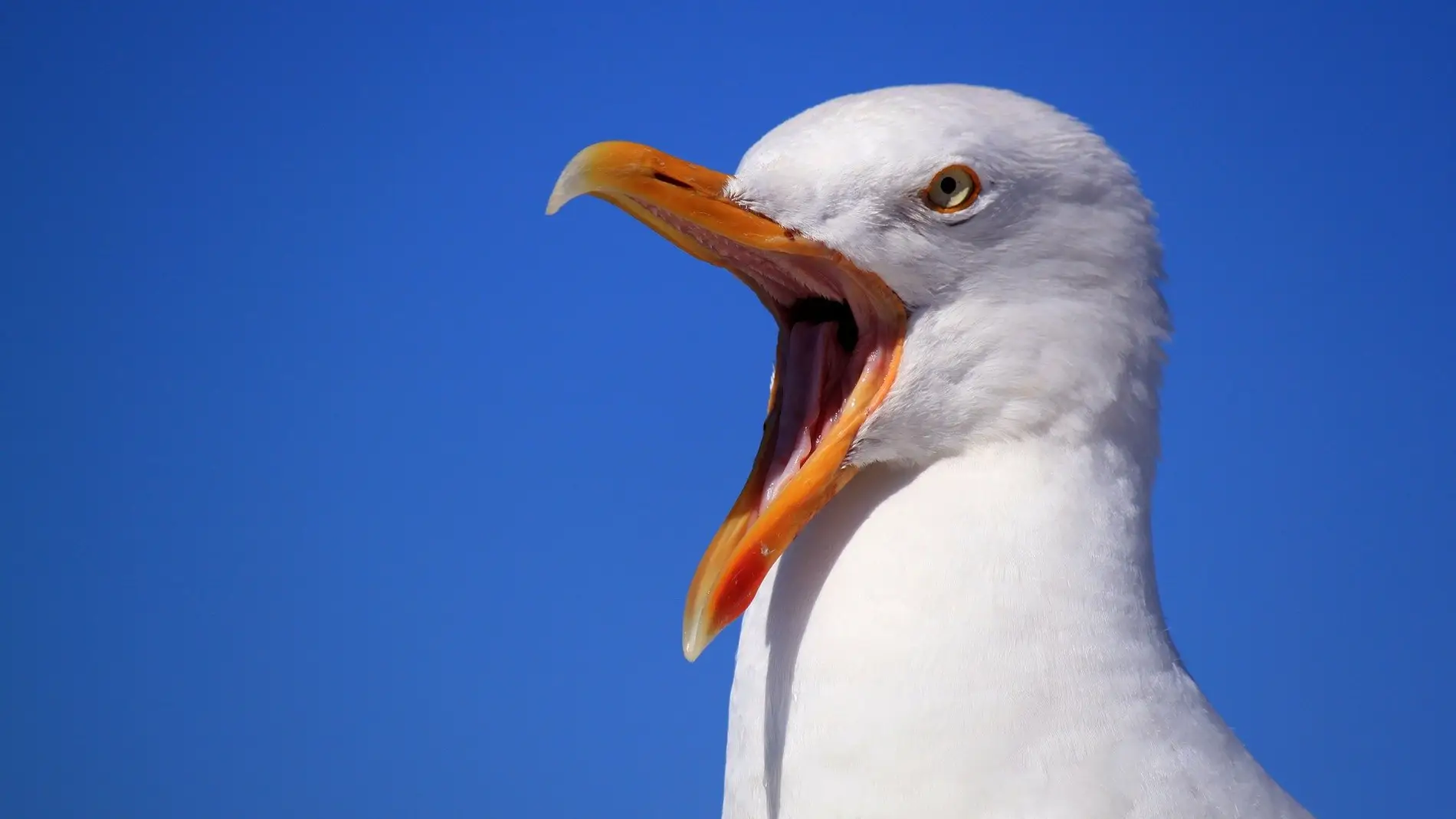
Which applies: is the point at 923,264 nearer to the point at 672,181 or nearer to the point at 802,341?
the point at 802,341

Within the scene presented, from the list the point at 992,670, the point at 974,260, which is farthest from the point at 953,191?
the point at 992,670

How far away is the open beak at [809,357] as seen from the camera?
2604mm

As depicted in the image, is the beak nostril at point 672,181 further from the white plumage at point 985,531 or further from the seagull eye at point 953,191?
the seagull eye at point 953,191

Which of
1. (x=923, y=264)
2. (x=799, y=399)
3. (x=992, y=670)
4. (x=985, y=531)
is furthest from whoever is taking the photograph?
(x=799, y=399)

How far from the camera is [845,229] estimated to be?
262 centimetres

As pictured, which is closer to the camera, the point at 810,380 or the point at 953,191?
the point at 953,191

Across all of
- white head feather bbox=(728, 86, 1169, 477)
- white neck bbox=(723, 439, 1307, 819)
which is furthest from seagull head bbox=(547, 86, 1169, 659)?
white neck bbox=(723, 439, 1307, 819)

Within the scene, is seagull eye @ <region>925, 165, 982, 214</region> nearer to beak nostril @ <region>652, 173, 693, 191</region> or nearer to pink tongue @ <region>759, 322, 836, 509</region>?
pink tongue @ <region>759, 322, 836, 509</region>

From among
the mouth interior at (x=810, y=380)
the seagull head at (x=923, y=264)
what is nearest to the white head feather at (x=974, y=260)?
the seagull head at (x=923, y=264)

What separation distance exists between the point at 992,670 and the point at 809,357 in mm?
770

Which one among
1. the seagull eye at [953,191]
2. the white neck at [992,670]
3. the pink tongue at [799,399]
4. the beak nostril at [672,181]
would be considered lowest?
the white neck at [992,670]

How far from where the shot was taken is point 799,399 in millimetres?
2844

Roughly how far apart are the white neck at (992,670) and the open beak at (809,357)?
160 mm

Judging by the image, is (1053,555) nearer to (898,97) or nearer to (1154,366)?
(1154,366)
